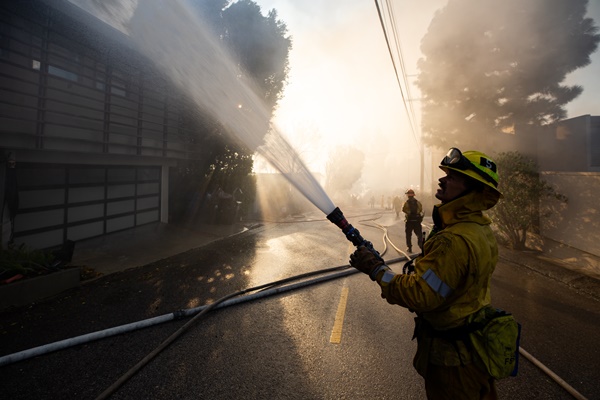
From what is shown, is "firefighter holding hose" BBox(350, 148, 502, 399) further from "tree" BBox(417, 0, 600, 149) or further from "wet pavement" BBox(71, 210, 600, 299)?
"tree" BBox(417, 0, 600, 149)

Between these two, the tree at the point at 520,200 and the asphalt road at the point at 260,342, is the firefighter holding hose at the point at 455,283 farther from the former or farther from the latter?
the tree at the point at 520,200

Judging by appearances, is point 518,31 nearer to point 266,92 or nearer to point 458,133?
point 458,133

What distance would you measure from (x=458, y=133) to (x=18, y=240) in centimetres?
2960

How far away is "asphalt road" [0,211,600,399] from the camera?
2.96 meters

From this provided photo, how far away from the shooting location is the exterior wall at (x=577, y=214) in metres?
7.54

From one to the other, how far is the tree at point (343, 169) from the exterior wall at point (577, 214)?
44.9 m

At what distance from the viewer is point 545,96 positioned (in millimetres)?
23938

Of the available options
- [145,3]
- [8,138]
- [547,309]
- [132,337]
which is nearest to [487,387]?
[132,337]

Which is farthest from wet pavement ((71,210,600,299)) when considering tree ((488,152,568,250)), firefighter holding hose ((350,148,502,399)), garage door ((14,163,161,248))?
firefighter holding hose ((350,148,502,399))

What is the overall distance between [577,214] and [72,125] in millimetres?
14603

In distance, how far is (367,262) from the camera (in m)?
2.12

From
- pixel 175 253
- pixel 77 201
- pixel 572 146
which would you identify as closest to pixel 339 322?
pixel 175 253

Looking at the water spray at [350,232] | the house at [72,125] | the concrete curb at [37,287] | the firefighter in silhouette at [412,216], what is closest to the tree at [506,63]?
the firefighter in silhouette at [412,216]

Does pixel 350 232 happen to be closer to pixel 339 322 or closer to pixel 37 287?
pixel 339 322
